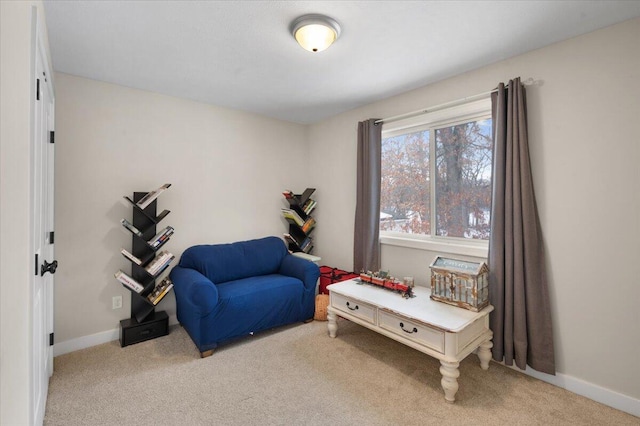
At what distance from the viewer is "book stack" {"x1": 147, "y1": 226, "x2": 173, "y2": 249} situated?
275 cm

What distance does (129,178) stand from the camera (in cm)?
282

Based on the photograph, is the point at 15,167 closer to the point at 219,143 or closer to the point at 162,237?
the point at 162,237

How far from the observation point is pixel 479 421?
1692 mm

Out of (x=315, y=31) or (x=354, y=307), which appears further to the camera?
(x=354, y=307)

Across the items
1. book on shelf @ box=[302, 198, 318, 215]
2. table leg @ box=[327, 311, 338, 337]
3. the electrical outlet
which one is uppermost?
book on shelf @ box=[302, 198, 318, 215]

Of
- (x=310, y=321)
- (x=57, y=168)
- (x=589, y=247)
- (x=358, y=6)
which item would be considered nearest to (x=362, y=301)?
(x=310, y=321)

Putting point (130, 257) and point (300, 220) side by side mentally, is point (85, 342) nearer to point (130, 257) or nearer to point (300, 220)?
point (130, 257)

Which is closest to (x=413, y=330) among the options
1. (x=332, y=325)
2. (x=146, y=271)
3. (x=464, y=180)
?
(x=332, y=325)

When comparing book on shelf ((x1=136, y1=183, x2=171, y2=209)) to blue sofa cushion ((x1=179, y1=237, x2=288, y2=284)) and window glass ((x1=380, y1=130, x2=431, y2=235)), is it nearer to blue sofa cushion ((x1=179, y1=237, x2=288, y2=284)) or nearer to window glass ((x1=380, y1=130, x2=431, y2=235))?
blue sofa cushion ((x1=179, y1=237, x2=288, y2=284))

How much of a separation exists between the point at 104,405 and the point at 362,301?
188 centimetres

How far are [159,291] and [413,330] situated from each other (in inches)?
91.1

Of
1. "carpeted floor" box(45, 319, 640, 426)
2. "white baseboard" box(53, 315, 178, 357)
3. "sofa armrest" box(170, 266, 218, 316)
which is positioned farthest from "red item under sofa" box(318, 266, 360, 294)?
"white baseboard" box(53, 315, 178, 357)

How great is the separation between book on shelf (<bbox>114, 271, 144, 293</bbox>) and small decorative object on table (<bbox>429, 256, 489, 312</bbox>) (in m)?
2.60

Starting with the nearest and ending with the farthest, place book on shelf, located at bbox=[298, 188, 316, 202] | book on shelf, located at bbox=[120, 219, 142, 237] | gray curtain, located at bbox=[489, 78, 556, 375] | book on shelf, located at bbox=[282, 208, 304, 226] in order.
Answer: gray curtain, located at bbox=[489, 78, 556, 375]
book on shelf, located at bbox=[120, 219, 142, 237]
book on shelf, located at bbox=[282, 208, 304, 226]
book on shelf, located at bbox=[298, 188, 316, 202]
